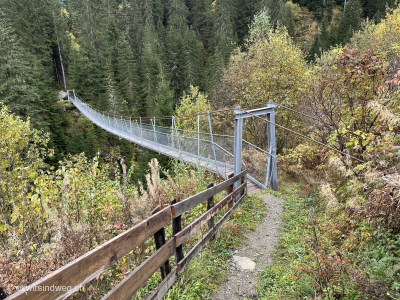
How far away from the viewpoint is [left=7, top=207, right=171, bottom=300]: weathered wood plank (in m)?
0.94

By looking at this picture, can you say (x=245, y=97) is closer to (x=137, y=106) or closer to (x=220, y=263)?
(x=220, y=263)

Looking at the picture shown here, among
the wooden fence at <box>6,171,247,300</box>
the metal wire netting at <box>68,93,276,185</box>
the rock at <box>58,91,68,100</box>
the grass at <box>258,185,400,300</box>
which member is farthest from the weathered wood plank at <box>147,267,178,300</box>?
the rock at <box>58,91,68,100</box>

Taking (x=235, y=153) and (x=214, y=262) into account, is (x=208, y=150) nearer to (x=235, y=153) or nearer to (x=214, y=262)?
(x=235, y=153)

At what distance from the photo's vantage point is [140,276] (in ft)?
5.27

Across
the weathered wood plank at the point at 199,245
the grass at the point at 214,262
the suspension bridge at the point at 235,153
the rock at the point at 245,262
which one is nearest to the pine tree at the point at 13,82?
the suspension bridge at the point at 235,153

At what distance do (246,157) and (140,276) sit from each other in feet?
18.4

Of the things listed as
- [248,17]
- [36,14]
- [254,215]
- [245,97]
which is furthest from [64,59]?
[254,215]

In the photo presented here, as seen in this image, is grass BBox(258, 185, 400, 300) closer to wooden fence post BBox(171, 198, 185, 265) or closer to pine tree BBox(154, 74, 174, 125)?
wooden fence post BBox(171, 198, 185, 265)

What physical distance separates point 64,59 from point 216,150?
42179 millimetres

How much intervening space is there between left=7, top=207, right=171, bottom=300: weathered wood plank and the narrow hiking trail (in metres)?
1.27

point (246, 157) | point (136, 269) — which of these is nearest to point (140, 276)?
point (136, 269)

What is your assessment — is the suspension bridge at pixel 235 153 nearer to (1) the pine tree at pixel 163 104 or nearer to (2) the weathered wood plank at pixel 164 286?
(2) the weathered wood plank at pixel 164 286

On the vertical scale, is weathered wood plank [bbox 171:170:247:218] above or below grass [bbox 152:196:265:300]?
above

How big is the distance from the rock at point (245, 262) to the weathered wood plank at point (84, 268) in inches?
64.5
